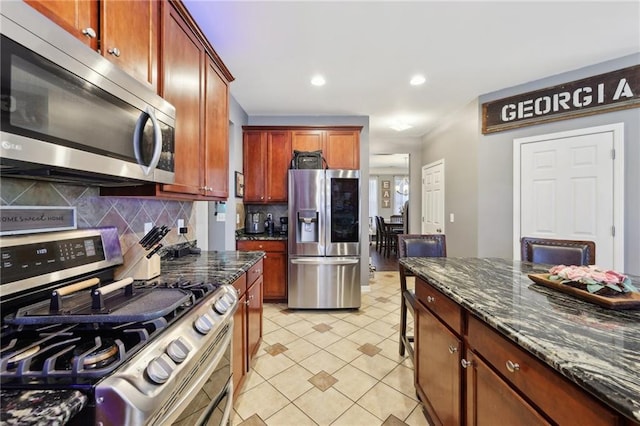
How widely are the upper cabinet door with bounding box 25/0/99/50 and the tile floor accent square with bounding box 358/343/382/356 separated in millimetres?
2599

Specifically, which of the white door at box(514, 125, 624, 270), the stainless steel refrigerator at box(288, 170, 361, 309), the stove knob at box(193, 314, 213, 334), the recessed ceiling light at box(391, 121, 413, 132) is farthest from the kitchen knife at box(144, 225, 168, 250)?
the recessed ceiling light at box(391, 121, 413, 132)

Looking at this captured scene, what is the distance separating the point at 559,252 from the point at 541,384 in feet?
5.08

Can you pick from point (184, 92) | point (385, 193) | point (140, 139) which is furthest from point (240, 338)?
point (385, 193)

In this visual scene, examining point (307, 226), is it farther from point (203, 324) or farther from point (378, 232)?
point (378, 232)

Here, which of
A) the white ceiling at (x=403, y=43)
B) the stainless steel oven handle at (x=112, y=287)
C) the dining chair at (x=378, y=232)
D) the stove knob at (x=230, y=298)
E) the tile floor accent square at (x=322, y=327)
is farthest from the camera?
the dining chair at (x=378, y=232)

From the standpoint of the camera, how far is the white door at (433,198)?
14.2 ft

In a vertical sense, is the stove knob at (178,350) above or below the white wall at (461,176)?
below

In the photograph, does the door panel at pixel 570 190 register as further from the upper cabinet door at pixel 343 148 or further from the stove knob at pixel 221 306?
the stove knob at pixel 221 306

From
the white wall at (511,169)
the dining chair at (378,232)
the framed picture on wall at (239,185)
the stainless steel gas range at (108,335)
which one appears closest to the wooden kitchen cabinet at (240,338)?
the stainless steel gas range at (108,335)

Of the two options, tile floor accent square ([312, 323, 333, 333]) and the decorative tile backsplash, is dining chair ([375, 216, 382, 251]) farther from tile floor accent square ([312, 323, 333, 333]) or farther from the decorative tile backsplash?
the decorative tile backsplash

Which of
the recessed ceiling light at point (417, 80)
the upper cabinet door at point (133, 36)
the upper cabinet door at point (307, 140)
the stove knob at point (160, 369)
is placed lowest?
the stove knob at point (160, 369)

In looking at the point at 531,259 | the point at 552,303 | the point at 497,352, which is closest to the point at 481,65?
the point at 531,259

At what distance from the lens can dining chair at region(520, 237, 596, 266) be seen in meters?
1.71

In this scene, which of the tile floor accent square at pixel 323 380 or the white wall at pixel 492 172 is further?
the white wall at pixel 492 172
